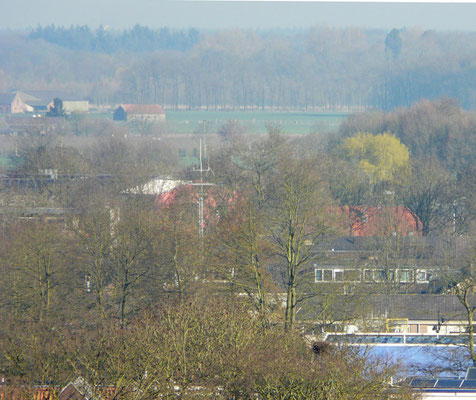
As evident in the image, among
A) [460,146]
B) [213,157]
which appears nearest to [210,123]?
[460,146]

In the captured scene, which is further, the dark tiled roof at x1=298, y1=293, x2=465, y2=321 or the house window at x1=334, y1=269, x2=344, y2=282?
the house window at x1=334, y1=269, x2=344, y2=282

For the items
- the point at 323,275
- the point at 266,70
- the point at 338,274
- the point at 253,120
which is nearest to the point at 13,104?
the point at 253,120

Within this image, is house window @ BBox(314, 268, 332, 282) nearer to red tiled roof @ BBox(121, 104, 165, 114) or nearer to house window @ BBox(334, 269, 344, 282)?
house window @ BBox(334, 269, 344, 282)

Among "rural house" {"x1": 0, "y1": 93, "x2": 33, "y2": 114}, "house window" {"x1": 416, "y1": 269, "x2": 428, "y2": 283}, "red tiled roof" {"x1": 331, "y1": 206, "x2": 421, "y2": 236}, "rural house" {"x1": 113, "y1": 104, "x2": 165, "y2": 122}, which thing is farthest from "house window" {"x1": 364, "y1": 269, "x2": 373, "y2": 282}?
"rural house" {"x1": 0, "y1": 93, "x2": 33, "y2": 114}

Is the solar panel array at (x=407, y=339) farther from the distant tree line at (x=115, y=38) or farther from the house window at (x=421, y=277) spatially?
the distant tree line at (x=115, y=38)

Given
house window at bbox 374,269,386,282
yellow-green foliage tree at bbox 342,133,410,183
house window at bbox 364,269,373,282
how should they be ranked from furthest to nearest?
yellow-green foliage tree at bbox 342,133,410,183
house window at bbox 374,269,386,282
house window at bbox 364,269,373,282

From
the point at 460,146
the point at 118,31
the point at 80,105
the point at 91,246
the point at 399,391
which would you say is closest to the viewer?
the point at 399,391

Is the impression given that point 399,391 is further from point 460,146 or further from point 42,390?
point 460,146
